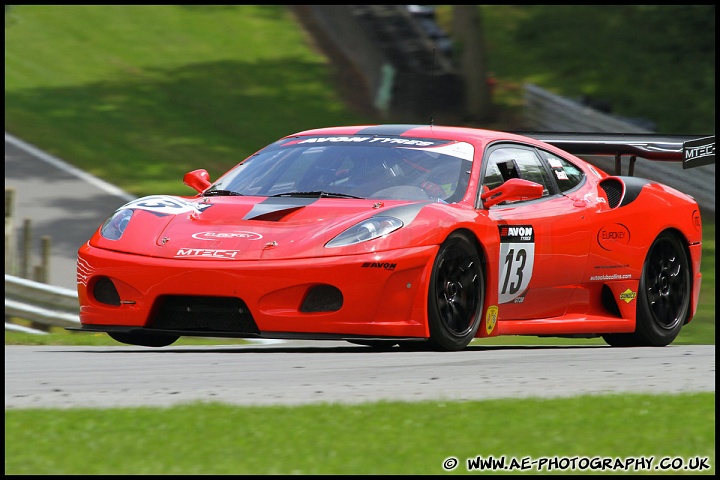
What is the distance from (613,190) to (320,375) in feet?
11.2

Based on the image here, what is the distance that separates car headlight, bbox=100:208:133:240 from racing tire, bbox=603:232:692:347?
350 centimetres

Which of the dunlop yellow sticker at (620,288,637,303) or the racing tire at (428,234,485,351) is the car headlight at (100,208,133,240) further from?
the dunlop yellow sticker at (620,288,637,303)

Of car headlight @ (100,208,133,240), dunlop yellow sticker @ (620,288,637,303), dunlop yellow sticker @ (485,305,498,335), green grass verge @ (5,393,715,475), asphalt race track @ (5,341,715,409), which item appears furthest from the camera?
dunlop yellow sticker @ (620,288,637,303)

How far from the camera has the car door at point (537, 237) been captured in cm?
790

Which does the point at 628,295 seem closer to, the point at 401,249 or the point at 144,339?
the point at 401,249

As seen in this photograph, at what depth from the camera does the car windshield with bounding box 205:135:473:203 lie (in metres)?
7.79

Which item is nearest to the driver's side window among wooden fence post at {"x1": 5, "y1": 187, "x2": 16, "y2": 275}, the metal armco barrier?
the metal armco barrier

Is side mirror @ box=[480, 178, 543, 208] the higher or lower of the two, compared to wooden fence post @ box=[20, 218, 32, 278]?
higher

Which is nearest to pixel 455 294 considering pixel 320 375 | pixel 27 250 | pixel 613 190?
pixel 320 375

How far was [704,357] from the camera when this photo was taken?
7.89 m

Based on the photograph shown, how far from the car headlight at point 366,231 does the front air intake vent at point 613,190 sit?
233cm

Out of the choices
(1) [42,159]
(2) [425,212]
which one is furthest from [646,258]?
(1) [42,159]

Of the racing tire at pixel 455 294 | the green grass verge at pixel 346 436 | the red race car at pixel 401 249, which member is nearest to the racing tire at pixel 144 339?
the red race car at pixel 401 249

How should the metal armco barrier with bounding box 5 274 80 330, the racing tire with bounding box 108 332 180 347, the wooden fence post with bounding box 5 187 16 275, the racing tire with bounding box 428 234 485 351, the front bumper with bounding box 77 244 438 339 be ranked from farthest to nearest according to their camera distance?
1. the wooden fence post with bounding box 5 187 16 275
2. the metal armco barrier with bounding box 5 274 80 330
3. the racing tire with bounding box 108 332 180 347
4. the racing tire with bounding box 428 234 485 351
5. the front bumper with bounding box 77 244 438 339
